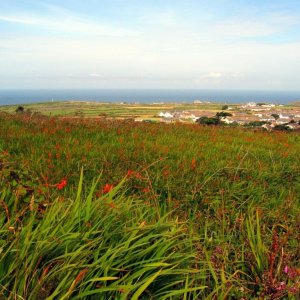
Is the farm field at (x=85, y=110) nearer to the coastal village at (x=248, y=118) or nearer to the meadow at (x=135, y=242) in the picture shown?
the coastal village at (x=248, y=118)

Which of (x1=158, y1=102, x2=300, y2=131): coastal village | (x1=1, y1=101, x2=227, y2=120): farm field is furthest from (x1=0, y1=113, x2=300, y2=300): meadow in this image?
(x1=158, y1=102, x2=300, y2=131): coastal village

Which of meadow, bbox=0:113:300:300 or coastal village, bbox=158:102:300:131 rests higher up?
coastal village, bbox=158:102:300:131

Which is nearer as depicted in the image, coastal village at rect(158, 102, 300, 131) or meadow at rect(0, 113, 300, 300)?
meadow at rect(0, 113, 300, 300)

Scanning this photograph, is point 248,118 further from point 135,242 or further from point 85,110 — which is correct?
point 135,242

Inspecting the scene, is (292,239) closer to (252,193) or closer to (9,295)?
(252,193)

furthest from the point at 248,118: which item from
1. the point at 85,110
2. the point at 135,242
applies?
the point at 135,242

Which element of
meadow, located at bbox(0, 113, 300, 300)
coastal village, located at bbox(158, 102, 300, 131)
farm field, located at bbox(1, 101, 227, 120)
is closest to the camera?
meadow, located at bbox(0, 113, 300, 300)

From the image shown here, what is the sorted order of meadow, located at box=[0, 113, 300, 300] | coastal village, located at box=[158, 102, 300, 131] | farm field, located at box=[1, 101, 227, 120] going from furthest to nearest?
coastal village, located at box=[158, 102, 300, 131]
farm field, located at box=[1, 101, 227, 120]
meadow, located at box=[0, 113, 300, 300]

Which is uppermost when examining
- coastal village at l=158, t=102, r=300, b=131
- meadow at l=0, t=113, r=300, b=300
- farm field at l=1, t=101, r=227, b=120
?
farm field at l=1, t=101, r=227, b=120

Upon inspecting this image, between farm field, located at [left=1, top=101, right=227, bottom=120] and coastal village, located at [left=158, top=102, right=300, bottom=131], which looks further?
coastal village, located at [left=158, top=102, right=300, bottom=131]

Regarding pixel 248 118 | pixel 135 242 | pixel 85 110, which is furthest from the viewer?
pixel 85 110

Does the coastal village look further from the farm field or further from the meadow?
the meadow

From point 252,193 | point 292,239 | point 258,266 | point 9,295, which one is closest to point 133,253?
point 9,295

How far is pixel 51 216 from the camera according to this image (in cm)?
276
